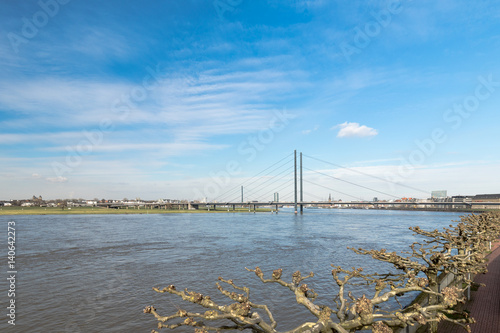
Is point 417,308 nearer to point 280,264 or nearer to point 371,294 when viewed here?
point 371,294

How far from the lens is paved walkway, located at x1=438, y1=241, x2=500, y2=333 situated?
1220 centimetres

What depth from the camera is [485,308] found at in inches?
574

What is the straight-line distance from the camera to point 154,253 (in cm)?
3391

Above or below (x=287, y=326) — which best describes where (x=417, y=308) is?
above

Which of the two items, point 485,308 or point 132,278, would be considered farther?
point 132,278

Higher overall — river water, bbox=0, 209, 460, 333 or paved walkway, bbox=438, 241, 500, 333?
paved walkway, bbox=438, 241, 500, 333

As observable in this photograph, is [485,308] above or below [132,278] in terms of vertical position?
above

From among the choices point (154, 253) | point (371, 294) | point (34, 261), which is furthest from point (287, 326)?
point (34, 261)

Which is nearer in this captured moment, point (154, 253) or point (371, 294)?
point (371, 294)

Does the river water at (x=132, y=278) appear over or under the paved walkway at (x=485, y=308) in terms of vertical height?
under

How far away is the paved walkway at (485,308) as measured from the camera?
40.0 ft

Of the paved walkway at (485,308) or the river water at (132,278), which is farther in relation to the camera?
the river water at (132,278)

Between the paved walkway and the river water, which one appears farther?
the river water

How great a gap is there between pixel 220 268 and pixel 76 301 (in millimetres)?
11330
